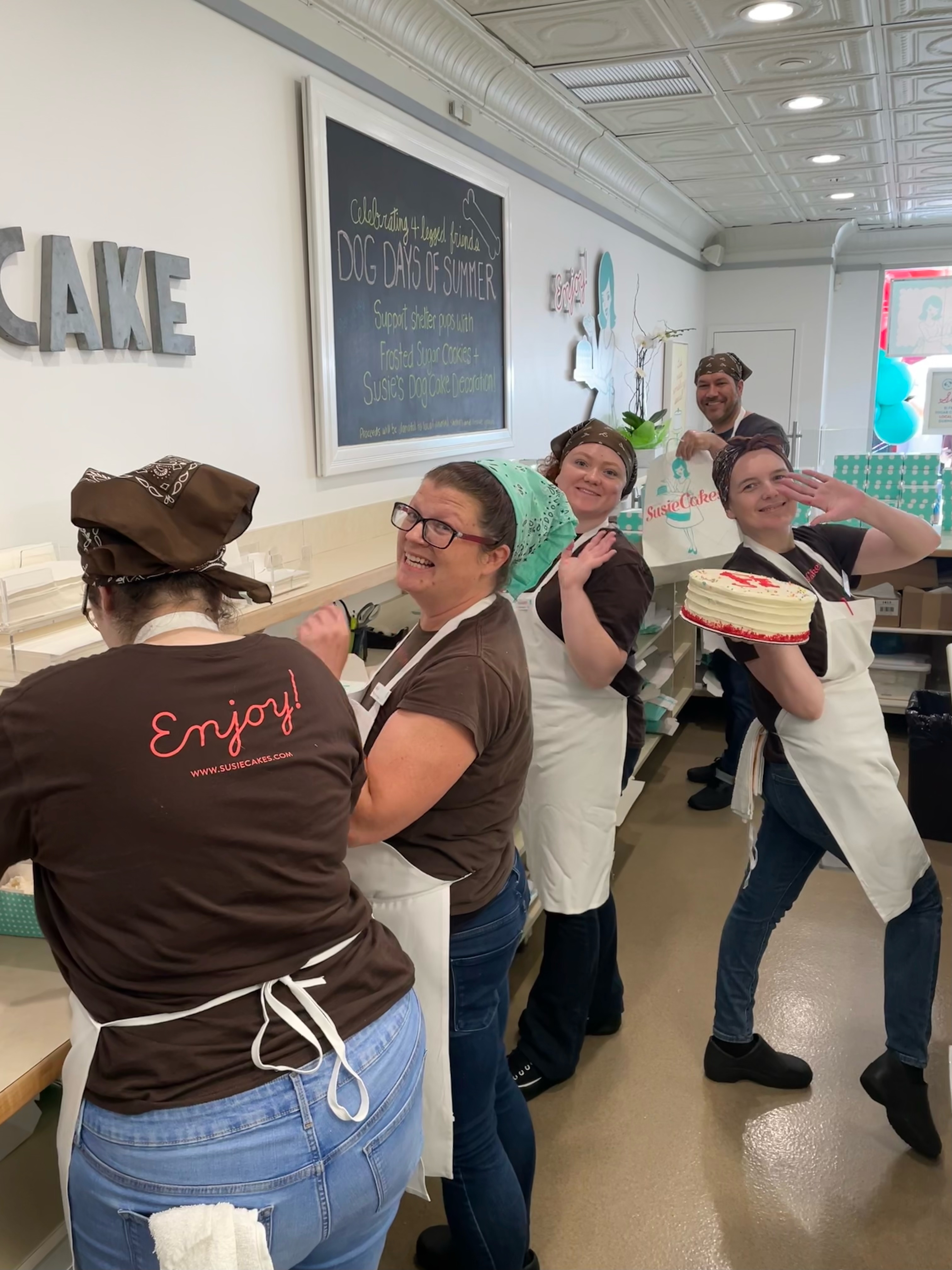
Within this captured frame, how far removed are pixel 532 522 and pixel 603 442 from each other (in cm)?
70

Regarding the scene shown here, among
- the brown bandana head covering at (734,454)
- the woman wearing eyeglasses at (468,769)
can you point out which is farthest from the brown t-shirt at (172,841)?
the brown bandana head covering at (734,454)

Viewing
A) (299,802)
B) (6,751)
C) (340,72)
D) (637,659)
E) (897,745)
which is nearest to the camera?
(6,751)

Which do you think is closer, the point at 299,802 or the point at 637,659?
the point at 299,802

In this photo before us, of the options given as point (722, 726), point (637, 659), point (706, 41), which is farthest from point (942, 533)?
point (706, 41)

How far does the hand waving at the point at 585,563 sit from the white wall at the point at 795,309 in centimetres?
653

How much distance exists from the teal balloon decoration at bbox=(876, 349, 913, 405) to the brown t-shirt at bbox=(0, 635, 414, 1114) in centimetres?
893

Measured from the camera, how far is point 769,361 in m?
8.31

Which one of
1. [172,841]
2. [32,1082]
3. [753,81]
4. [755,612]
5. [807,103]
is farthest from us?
[807,103]

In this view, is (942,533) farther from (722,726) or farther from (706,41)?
(706,41)

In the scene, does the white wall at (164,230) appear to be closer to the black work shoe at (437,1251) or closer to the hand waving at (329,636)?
the hand waving at (329,636)

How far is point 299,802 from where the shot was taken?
3.47ft

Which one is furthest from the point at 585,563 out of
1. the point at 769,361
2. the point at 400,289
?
the point at 769,361

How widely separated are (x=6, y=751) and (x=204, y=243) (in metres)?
1.67

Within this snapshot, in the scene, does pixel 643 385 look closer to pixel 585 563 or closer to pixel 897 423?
pixel 897 423
